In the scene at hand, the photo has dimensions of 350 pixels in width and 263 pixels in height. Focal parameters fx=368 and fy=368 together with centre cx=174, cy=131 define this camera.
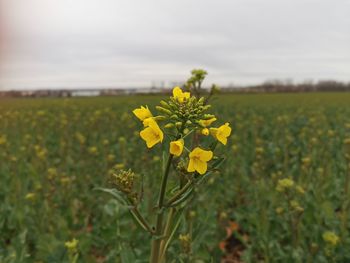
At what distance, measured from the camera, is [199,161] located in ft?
4.50

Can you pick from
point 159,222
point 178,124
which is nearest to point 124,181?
point 159,222

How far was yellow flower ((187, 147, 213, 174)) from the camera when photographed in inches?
52.9

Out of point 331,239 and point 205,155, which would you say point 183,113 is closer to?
point 205,155

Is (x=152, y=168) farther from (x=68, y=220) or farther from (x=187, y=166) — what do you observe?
(x=187, y=166)

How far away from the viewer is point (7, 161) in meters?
5.93

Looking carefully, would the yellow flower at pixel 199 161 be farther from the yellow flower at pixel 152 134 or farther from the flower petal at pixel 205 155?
the yellow flower at pixel 152 134

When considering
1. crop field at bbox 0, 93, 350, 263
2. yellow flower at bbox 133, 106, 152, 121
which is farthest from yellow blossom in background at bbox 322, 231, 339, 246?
yellow flower at bbox 133, 106, 152, 121

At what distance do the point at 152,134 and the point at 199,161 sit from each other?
0.76ft

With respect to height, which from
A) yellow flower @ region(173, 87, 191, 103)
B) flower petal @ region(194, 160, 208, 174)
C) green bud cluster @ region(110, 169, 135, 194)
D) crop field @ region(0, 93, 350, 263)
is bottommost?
crop field @ region(0, 93, 350, 263)

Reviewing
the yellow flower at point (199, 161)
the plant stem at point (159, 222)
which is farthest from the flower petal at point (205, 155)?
the plant stem at point (159, 222)

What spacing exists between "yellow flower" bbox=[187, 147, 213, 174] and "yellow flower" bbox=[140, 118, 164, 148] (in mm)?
156

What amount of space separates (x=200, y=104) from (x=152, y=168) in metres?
4.37

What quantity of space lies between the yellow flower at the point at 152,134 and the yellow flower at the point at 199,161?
0.16 metres

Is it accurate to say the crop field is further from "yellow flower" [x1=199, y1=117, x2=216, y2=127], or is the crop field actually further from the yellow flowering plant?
"yellow flower" [x1=199, y1=117, x2=216, y2=127]
